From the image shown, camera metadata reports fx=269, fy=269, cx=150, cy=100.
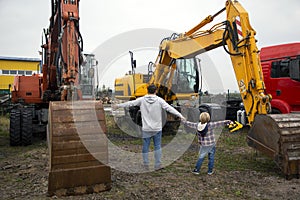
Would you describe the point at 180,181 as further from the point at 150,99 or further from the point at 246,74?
the point at 246,74

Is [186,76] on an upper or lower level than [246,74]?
upper

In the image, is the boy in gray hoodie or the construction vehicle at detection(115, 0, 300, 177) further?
the boy in gray hoodie

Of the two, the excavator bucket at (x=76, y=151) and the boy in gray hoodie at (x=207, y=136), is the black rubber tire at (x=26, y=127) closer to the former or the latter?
the excavator bucket at (x=76, y=151)

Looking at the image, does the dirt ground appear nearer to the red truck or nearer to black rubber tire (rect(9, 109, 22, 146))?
black rubber tire (rect(9, 109, 22, 146))

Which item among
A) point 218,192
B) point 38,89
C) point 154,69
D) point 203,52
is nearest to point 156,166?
point 218,192

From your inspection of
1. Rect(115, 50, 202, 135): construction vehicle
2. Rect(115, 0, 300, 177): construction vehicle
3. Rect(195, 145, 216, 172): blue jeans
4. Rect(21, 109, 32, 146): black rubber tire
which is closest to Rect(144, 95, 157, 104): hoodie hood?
Rect(195, 145, 216, 172): blue jeans

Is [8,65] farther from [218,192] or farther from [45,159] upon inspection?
[218,192]

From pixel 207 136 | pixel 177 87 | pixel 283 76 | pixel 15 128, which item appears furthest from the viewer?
pixel 177 87

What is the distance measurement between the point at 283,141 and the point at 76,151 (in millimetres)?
3291

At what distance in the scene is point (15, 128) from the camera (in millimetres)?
7031

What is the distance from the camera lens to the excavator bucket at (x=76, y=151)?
360 cm

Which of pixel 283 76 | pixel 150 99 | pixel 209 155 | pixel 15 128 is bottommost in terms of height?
pixel 209 155

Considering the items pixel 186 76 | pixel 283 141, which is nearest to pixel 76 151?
pixel 283 141

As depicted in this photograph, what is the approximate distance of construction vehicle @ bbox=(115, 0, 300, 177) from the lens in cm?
448
